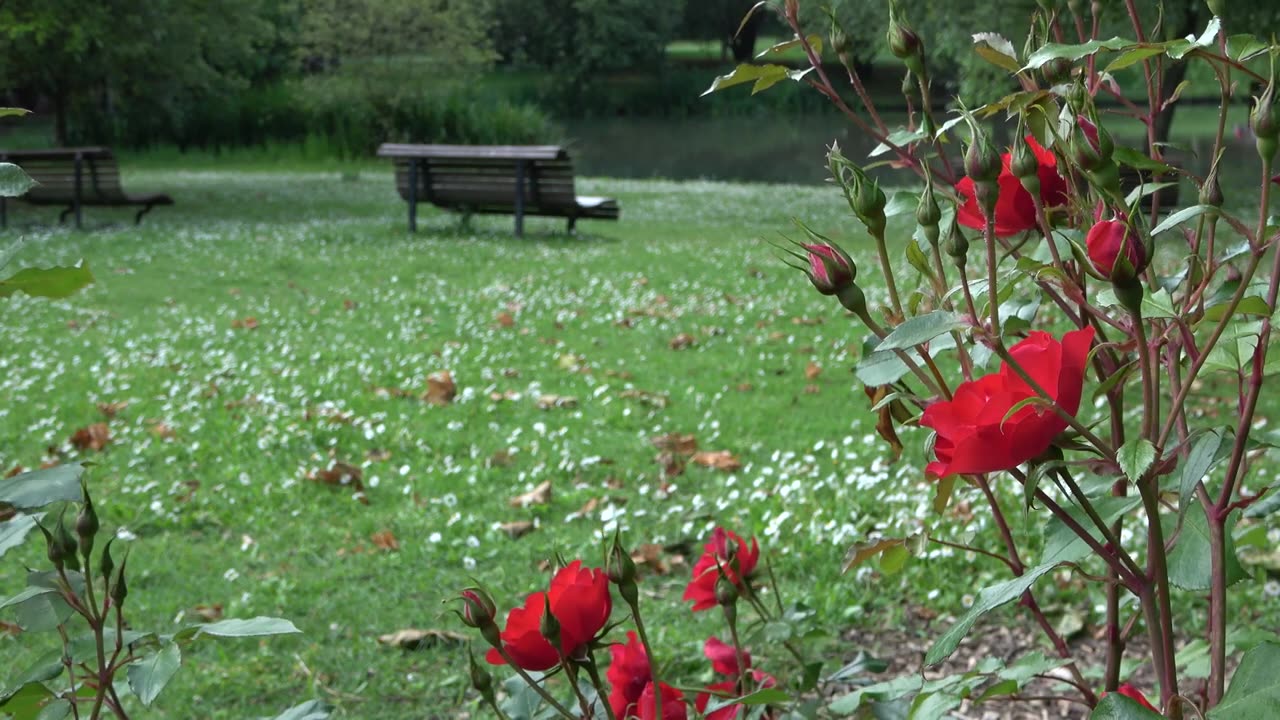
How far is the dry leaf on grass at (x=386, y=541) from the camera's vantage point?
3.52m

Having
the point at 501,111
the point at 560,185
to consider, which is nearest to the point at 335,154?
the point at 501,111

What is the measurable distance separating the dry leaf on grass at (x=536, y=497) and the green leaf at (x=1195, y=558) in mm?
2967

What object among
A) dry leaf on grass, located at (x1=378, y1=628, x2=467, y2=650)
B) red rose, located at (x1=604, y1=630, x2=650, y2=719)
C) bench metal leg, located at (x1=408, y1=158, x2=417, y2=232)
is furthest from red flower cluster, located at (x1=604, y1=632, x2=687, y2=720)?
bench metal leg, located at (x1=408, y1=158, x2=417, y2=232)

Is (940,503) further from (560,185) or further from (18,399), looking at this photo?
(560,185)

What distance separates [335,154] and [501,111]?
12.2ft

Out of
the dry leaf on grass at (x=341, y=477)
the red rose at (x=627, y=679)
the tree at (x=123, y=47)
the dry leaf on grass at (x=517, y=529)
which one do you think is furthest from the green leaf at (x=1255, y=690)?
the tree at (x=123, y=47)

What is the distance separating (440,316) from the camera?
7172mm

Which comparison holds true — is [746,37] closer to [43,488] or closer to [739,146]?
[739,146]

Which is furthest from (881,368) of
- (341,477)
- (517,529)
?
(341,477)

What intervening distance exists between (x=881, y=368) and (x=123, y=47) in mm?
16369

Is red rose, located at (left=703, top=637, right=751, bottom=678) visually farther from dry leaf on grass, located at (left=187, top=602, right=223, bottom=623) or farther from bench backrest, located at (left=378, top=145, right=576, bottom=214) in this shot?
bench backrest, located at (left=378, top=145, right=576, bottom=214)

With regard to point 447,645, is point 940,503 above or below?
above

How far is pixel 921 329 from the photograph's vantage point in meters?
A: 0.77

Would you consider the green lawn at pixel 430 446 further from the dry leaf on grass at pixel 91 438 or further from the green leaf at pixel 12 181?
the green leaf at pixel 12 181
